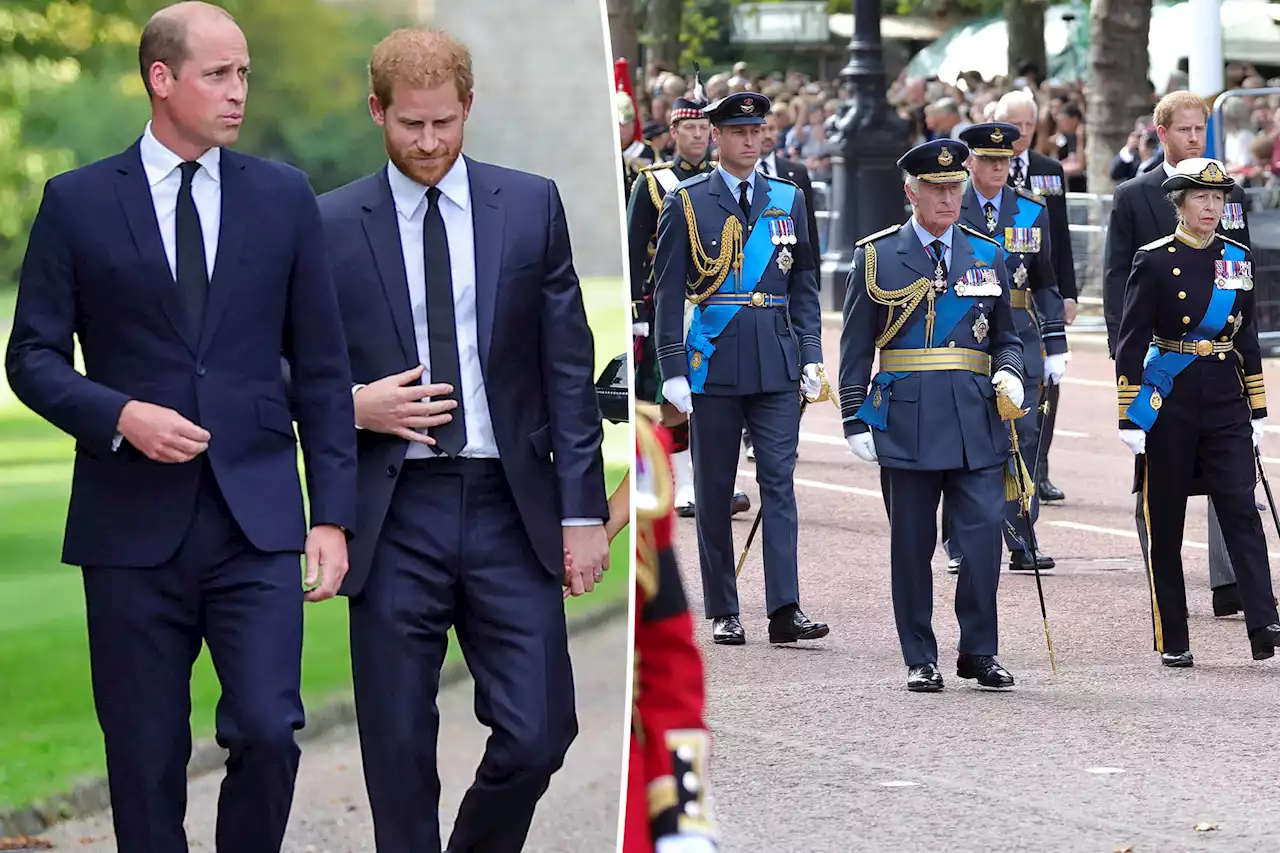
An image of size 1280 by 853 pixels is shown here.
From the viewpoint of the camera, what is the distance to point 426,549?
14.7 ft

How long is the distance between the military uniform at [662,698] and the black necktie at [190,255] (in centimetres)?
101

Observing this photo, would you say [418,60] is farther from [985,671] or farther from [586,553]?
[985,671]

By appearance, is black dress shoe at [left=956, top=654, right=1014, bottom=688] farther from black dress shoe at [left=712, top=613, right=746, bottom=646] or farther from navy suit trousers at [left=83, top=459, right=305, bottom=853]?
navy suit trousers at [left=83, top=459, right=305, bottom=853]

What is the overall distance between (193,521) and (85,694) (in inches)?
14.3

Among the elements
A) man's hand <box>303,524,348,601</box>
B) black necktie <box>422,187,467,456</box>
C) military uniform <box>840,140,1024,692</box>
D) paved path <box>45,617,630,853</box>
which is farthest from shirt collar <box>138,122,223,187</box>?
military uniform <box>840,140,1024,692</box>

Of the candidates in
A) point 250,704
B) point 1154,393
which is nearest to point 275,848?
point 250,704

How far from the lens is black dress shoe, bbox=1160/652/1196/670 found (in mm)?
8281

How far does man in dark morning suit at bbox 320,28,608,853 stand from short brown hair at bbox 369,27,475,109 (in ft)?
1.08

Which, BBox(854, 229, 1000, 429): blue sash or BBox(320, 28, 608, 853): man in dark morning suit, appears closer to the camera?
BBox(320, 28, 608, 853): man in dark morning suit

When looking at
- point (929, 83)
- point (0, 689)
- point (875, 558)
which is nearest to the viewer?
point (0, 689)

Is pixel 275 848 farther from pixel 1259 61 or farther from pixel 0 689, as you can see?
pixel 1259 61

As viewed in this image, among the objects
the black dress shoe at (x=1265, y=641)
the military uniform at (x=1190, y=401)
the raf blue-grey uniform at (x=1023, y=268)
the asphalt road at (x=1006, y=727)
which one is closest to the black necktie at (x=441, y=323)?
the asphalt road at (x=1006, y=727)

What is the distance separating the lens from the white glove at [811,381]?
8.80 metres

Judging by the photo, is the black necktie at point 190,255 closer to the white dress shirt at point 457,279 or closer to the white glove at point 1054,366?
the white dress shirt at point 457,279
